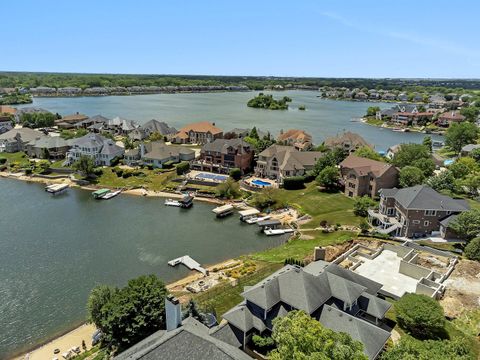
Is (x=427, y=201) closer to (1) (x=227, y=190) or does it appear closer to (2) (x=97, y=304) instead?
(1) (x=227, y=190)

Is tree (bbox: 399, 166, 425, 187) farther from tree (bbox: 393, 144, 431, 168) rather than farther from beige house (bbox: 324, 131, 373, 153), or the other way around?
beige house (bbox: 324, 131, 373, 153)

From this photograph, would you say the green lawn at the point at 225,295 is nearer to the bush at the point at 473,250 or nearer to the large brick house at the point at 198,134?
the bush at the point at 473,250

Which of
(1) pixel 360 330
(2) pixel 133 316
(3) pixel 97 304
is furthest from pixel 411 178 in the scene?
(3) pixel 97 304

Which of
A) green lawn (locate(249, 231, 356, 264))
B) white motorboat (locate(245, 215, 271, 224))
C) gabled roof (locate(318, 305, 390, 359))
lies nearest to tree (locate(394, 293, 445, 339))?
gabled roof (locate(318, 305, 390, 359))

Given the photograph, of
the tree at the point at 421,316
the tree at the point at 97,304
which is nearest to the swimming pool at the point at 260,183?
the tree at the point at 421,316

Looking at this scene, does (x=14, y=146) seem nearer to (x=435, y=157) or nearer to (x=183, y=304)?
(x=183, y=304)

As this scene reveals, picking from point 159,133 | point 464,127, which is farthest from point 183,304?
point 464,127

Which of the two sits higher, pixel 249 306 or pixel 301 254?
pixel 249 306
